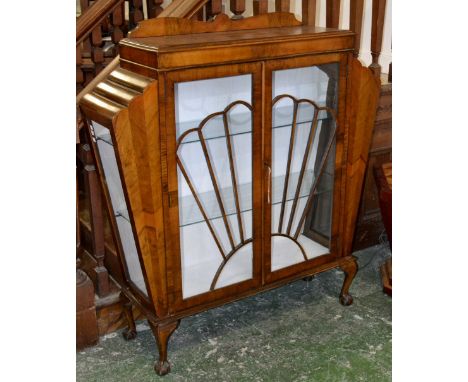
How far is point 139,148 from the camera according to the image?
200 cm

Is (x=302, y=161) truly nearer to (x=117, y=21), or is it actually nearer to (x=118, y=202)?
(x=118, y=202)

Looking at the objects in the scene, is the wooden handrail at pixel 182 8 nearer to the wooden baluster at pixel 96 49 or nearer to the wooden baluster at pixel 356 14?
the wooden baluster at pixel 96 49

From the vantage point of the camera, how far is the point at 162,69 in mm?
1933

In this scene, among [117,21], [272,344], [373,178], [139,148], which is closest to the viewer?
[139,148]

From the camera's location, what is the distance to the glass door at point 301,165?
231cm

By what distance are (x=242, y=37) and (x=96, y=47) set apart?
3.41 ft

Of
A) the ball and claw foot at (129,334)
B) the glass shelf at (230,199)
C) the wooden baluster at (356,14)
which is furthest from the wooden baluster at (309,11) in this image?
the ball and claw foot at (129,334)

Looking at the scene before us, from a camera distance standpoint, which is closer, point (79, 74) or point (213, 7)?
point (213, 7)

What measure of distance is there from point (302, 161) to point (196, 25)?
687 millimetres

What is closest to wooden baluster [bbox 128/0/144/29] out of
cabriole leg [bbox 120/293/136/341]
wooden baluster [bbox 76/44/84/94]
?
wooden baluster [bbox 76/44/84/94]

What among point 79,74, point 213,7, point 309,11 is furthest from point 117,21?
point 309,11
